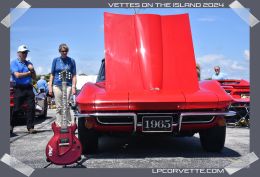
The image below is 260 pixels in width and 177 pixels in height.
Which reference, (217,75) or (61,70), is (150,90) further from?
(217,75)

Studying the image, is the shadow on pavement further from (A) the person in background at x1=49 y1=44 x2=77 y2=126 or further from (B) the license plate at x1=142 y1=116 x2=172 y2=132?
(A) the person in background at x1=49 y1=44 x2=77 y2=126

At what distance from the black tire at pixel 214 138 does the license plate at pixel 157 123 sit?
80 centimetres

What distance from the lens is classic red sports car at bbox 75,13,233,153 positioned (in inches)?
191

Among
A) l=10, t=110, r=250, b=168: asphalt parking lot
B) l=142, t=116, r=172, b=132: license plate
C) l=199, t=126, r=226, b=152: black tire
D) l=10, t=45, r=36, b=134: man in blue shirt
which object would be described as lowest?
l=10, t=110, r=250, b=168: asphalt parking lot

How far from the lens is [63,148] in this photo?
14.4 ft

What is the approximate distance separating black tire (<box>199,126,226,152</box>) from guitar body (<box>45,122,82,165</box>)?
1.92 m

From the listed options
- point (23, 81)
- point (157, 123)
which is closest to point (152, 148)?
point (157, 123)

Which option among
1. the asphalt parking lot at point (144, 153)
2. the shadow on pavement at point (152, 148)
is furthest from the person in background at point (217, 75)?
the shadow on pavement at point (152, 148)

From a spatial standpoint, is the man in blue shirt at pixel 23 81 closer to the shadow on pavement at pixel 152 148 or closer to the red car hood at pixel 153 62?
the shadow on pavement at pixel 152 148

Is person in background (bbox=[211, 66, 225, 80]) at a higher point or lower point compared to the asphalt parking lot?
higher

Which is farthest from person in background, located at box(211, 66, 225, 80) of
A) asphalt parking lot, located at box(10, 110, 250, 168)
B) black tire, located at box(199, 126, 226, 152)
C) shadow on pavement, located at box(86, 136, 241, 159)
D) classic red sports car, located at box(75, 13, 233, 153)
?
black tire, located at box(199, 126, 226, 152)

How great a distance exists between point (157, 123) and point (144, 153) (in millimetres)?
755

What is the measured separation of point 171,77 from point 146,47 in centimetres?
55

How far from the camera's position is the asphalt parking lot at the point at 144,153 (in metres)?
4.71
